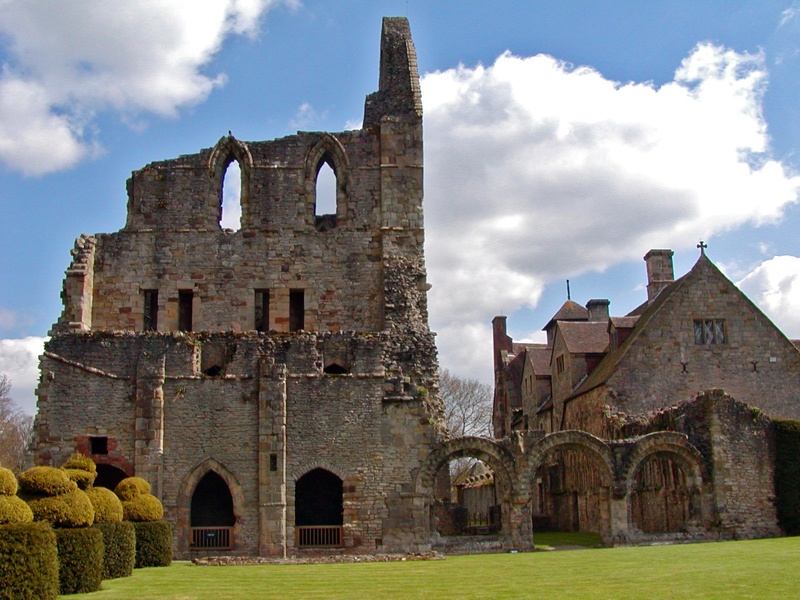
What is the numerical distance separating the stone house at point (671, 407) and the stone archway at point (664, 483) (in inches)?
2.0

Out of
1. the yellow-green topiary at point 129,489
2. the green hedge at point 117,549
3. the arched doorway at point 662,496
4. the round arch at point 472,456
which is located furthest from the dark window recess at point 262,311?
the green hedge at point 117,549

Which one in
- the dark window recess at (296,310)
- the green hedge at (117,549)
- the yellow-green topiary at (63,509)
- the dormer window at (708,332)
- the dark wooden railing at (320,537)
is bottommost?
the dark wooden railing at (320,537)

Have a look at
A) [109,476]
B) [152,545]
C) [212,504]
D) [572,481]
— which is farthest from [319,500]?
[572,481]

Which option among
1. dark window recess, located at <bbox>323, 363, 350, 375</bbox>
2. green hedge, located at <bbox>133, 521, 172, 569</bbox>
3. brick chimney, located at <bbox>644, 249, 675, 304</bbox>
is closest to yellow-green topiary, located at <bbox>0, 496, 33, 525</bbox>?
green hedge, located at <bbox>133, 521, 172, 569</bbox>

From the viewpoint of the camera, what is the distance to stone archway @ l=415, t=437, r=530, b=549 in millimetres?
28125

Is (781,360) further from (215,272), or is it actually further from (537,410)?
(215,272)

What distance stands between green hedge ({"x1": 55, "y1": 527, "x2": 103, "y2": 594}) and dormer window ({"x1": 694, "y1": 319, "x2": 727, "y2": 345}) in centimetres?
2473

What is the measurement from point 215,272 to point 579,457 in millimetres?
16083

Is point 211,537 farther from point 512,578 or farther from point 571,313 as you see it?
point 571,313

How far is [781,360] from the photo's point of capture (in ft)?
112

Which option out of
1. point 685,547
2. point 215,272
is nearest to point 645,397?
point 685,547

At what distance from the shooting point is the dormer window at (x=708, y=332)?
34.2m

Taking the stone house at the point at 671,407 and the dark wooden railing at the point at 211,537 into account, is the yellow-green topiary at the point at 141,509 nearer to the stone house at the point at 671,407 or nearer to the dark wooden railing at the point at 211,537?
the dark wooden railing at the point at 211,537

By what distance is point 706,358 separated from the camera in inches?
1341
